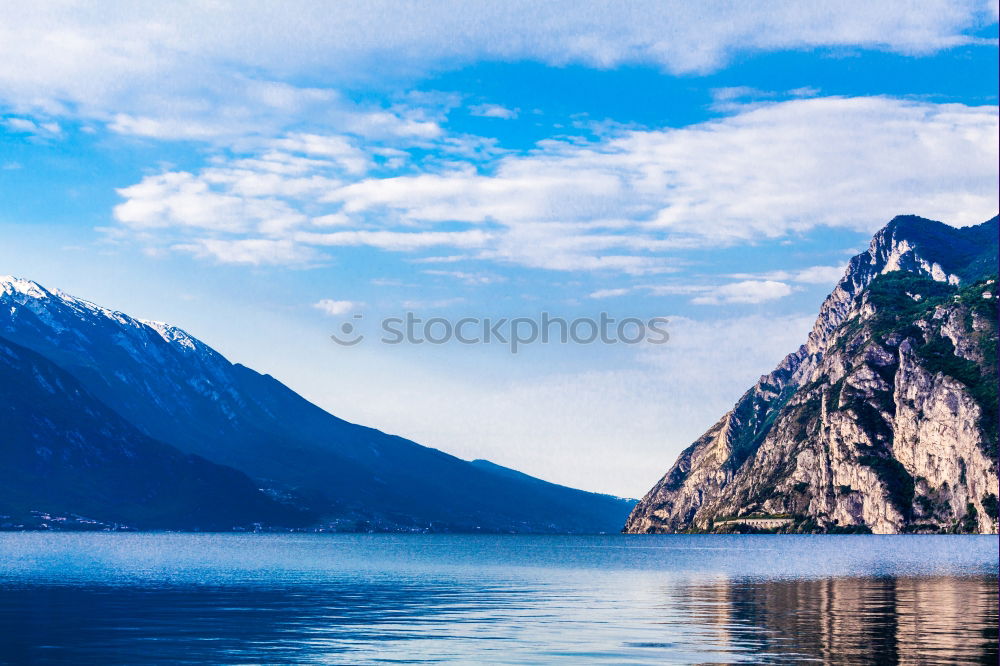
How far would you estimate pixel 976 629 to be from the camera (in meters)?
69.4

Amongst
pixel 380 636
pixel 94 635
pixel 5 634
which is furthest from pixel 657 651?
pixel 5 634

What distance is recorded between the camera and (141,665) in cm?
5684

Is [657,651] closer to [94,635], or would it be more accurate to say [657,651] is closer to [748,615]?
[748,615]

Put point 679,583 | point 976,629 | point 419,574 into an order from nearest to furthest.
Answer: point 976,629 < point 679,583 < point 419,574

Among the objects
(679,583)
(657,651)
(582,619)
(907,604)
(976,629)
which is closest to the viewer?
(657,651)

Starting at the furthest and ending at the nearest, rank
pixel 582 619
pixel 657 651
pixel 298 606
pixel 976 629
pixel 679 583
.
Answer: pixel 679 583
pixel 298 606
pixel 582 619
pixel 976 629
pixel 657 651

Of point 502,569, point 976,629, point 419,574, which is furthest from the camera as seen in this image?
point 502,569

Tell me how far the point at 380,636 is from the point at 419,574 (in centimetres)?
9733

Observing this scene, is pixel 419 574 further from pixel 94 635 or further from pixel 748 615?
pixel 94 635

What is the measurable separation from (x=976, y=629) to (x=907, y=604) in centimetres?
2323

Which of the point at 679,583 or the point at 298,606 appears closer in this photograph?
the point at 298,606

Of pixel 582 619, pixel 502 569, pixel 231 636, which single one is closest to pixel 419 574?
pixel 502 569

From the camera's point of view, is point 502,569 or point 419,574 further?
point 502,569

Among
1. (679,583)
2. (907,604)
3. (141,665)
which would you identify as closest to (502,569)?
(679,583)
